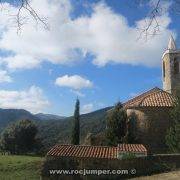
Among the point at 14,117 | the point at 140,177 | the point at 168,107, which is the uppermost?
the point at 14,117

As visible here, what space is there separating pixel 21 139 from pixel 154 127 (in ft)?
112

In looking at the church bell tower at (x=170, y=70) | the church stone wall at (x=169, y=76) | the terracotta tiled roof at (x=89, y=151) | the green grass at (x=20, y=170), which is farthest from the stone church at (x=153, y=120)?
the church bell tower at (x=170, y=70)

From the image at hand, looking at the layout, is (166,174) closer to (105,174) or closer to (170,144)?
(105,174)

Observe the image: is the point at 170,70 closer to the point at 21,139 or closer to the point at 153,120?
the point at 153,120

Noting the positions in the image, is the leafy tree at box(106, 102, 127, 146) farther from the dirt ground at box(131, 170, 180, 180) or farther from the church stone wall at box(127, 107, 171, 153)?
the dirt ground at box(131, 170, 180, 180)

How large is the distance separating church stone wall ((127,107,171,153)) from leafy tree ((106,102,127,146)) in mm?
1510

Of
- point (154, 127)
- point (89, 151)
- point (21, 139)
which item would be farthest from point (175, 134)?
point (21, 139)

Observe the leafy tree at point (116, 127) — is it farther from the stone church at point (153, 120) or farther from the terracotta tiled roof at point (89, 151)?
the terracotta tiled roof at point (89, 151)

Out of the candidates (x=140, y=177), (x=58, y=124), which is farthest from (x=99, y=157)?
(x=58, y=124)

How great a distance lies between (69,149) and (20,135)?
39.0 m

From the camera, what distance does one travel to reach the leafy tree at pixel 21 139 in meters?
67.8

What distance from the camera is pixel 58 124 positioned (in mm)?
110062

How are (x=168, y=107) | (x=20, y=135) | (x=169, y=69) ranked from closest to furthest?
1. (x=168, y=107)
2. (x=169, y=69)
3. (x=20, y=135)

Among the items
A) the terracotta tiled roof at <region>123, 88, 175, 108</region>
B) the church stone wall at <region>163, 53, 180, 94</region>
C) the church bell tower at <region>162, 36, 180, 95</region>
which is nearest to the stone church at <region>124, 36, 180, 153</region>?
the terracotta tiled roof at <region>123, 88, 175, 108</region>
